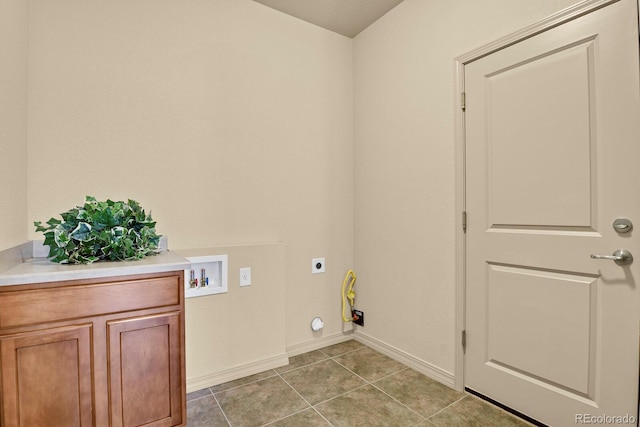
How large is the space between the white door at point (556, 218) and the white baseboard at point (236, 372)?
128 cm

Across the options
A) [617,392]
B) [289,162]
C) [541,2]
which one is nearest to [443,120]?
[541,2]

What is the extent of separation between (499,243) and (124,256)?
1.97 meters

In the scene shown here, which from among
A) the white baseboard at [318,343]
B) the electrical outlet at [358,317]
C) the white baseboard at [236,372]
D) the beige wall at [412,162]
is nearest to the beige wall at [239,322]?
the white baseboard at [236,372]

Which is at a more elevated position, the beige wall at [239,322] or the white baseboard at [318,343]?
the beige wall at [239,322]

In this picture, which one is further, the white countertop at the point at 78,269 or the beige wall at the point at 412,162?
the beige wall at the point at 412,162

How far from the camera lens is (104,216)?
1.47 meters

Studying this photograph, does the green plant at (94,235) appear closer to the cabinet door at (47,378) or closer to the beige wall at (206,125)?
the cabinet door at (47,378)

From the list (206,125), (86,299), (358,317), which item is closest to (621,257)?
(358,317)

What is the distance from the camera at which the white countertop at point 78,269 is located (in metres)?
1.21

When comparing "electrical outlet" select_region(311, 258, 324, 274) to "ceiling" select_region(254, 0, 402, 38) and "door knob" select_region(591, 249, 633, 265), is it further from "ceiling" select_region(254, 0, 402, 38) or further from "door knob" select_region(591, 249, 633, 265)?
"ceiling" select_region(254, 0, 402, 38)

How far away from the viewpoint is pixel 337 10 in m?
2.53

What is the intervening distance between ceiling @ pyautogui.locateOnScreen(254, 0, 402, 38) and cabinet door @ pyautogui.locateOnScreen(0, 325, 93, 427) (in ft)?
8.01

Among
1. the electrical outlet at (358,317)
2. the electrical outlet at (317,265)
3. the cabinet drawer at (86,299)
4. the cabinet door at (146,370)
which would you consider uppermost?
the cabinet drawer at (86,299)

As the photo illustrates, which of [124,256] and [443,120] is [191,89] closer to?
[124,256]
